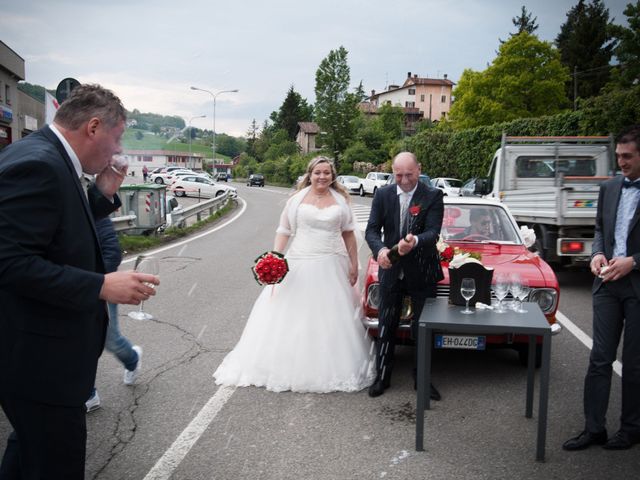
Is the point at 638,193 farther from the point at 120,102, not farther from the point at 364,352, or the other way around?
the point at 120,102

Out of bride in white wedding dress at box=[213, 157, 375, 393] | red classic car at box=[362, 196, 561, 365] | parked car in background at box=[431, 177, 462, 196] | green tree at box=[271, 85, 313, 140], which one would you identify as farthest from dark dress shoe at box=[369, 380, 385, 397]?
green tree at box=[271, 85, 313, 140]

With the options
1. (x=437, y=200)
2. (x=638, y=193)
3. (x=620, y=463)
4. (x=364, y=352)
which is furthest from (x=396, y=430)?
(x=638, y=193)

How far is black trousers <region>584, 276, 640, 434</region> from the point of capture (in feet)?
13.5

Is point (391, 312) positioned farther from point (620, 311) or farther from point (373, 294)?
point (620, 311)

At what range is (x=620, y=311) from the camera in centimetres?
420

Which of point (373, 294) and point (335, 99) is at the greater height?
point (335, 99)

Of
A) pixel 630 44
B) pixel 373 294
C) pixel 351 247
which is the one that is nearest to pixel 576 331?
pixel 373 294

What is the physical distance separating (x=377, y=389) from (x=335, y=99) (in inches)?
3172

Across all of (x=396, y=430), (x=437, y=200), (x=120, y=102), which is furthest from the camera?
(x=437, y=200)

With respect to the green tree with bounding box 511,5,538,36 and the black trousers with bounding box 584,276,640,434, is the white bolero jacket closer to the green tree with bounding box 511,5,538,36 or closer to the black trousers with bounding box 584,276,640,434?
the black trousers with bounding box 584,276,640,434

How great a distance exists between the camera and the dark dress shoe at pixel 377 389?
5.17 metres

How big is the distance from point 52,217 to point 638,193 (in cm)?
377

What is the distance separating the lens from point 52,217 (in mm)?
2180

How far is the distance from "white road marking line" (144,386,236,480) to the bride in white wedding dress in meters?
0.36
